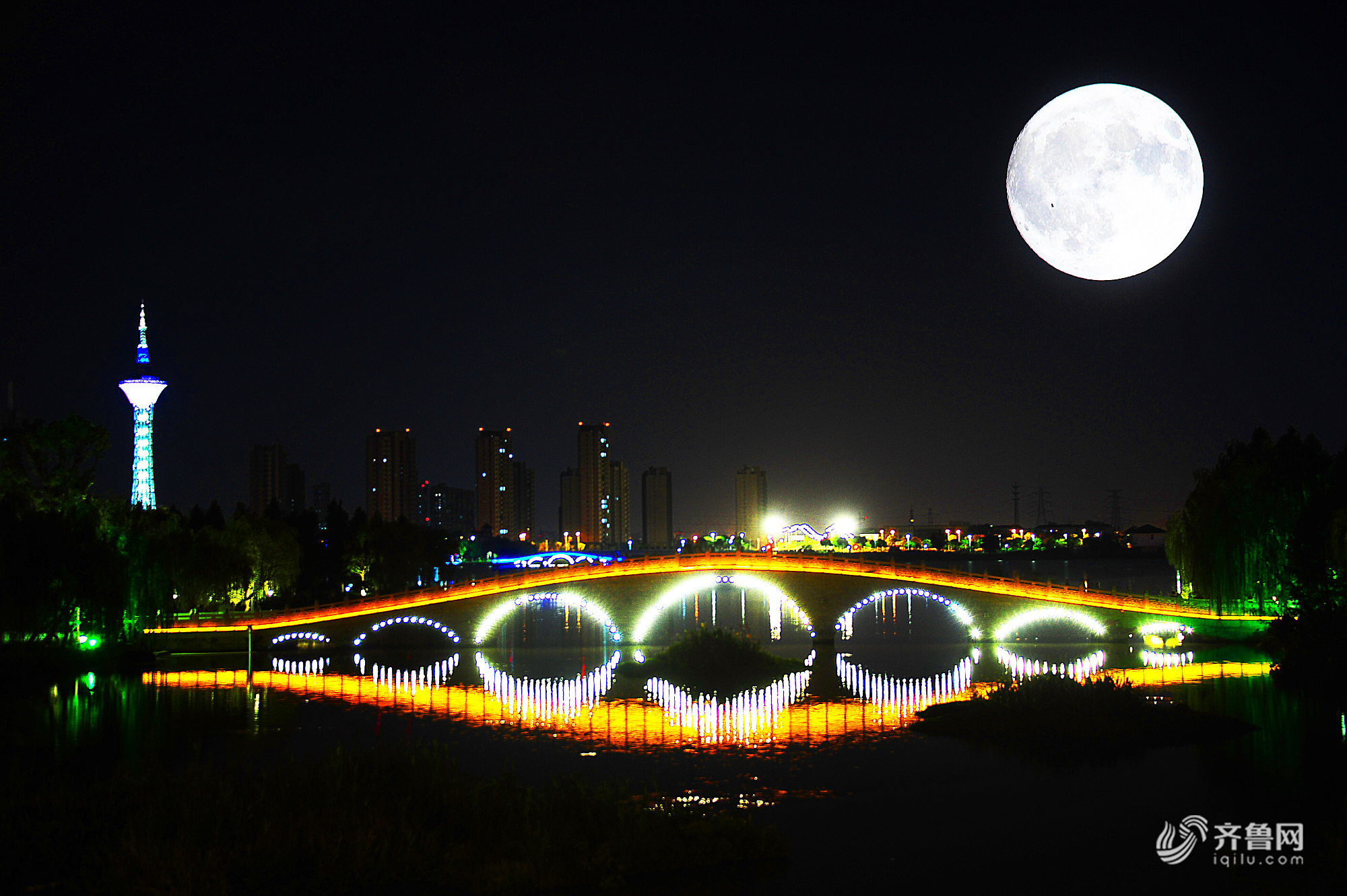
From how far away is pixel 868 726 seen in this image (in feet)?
127

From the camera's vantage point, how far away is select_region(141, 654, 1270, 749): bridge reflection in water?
1503 inches

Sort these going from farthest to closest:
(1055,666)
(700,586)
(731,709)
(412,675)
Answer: (700,586) < (412,675) < (1055,666) < (731,709)

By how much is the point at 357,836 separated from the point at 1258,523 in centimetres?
4742

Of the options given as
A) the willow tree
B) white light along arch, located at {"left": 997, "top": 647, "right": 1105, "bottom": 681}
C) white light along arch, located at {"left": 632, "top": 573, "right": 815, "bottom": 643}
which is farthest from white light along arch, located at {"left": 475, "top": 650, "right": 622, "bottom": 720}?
the willow tree

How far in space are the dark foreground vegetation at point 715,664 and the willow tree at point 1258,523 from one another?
20.5 meters

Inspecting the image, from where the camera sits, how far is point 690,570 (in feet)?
239

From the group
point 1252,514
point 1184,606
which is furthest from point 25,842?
point 1184,606

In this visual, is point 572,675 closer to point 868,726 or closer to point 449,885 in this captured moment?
point 868,726

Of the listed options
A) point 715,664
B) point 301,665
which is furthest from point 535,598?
point 715,664

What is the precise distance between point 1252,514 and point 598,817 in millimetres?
43844

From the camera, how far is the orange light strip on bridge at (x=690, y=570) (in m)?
65.4
